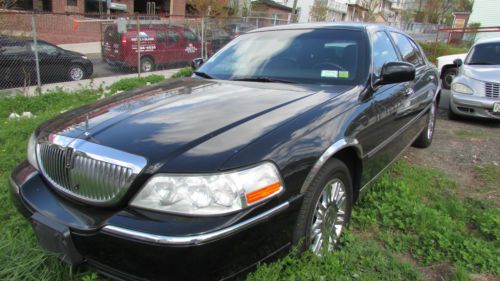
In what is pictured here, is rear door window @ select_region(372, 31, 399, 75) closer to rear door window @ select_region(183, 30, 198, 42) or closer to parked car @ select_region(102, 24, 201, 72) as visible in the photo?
parked car @ select_region(102, 24, 201, 72)

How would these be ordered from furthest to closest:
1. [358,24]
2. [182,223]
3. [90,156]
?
[358,24], [90,156], [182,223]

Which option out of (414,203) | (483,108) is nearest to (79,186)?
(414,203)

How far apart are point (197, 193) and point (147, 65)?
1268 cm

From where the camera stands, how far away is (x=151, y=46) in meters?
13.5

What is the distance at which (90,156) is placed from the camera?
1.88 meters

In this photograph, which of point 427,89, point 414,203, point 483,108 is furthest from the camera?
point 483,108

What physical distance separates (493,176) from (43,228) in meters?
4.27

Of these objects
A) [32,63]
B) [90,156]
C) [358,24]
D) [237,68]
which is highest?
[358,24]

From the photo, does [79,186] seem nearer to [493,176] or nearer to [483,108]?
[493,176]

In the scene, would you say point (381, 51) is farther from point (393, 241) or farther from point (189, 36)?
point (189, 36)

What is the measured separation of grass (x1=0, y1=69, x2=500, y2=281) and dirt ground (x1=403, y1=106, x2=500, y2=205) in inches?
6.3

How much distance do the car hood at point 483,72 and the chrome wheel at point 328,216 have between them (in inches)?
212

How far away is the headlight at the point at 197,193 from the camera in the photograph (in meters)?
1.71

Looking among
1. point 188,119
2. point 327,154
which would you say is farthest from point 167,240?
point 327,154
